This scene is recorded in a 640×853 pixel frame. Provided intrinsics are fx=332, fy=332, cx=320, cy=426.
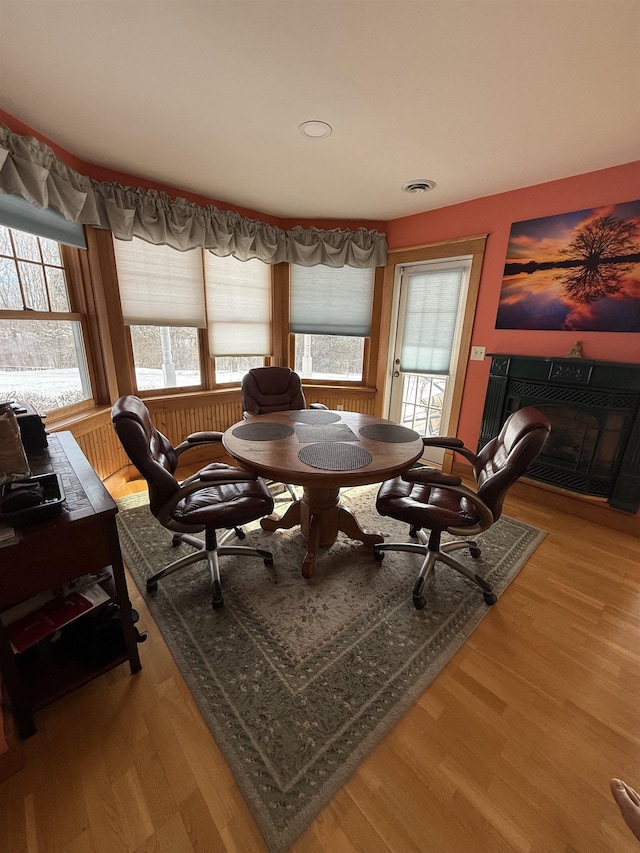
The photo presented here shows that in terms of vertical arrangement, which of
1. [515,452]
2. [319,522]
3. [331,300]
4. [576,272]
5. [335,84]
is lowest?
[319,522]

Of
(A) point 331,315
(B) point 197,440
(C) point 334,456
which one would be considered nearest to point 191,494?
(B) point 197,440

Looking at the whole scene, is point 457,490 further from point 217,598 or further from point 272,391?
point 272,391

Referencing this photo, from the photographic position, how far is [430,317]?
3.30 m

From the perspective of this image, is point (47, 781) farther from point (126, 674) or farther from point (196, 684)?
point (196, 684)

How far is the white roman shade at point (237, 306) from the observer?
3244 millimetres

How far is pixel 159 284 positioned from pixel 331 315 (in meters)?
1.70

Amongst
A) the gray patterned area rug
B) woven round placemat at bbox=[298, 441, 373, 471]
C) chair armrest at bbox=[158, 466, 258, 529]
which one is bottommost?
the gray patterned area rug

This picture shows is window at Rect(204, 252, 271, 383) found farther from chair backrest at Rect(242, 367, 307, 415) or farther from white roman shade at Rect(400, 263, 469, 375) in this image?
white roman shade at Rect(400, 263, 469, 375)

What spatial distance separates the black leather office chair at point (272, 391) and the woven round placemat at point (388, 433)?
28.1 inches

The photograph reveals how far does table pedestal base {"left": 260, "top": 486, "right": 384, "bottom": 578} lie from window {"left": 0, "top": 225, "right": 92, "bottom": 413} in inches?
69.0

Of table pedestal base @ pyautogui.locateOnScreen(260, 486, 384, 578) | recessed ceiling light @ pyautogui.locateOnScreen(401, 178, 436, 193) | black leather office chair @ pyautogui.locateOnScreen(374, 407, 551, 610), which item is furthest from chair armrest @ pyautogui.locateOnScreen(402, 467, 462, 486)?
recessed ceiling light @ pyautogui.locateOnScreen(401, 178, 436, 193)

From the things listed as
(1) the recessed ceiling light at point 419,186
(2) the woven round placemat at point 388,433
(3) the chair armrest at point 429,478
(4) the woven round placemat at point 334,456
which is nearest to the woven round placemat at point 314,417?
(2) the woven round placemat at point 388,433

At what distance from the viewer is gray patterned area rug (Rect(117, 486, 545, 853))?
1091 millimetres

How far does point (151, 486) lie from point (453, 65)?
2229 mm
